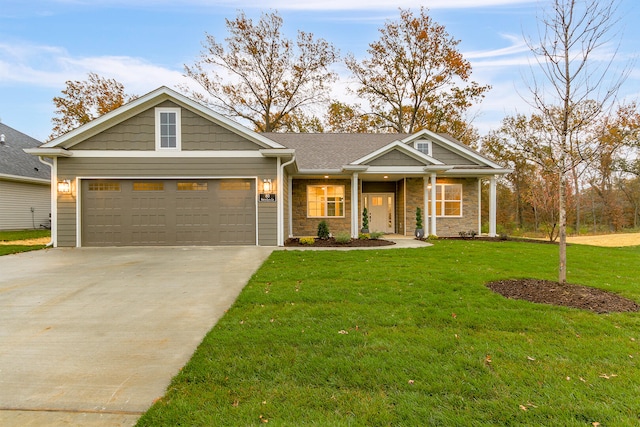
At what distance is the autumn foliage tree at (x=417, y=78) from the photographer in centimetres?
2273

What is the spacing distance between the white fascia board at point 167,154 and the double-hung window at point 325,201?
4127 millimetres

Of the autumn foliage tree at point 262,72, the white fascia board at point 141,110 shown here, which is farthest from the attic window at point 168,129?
the autumn foliage tree at point 262,72

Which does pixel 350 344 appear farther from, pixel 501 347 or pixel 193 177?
pixel 193 177

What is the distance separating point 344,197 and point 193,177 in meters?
6.26

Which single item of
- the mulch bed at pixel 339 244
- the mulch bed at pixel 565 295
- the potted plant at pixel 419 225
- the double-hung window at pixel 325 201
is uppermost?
the double-hung window at pixel 325 201

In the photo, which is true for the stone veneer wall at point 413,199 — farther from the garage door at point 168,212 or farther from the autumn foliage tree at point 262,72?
the autumn foliage tree at point 262,72

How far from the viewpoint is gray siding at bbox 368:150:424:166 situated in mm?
12406

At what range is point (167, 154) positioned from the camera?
1002cm

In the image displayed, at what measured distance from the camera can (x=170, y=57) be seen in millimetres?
19625

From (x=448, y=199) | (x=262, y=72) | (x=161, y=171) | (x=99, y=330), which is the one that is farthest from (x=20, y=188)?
(x=448, y=199)

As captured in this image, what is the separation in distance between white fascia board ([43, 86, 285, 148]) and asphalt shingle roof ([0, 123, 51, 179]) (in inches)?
316

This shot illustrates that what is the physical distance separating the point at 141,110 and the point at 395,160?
28.8 feet

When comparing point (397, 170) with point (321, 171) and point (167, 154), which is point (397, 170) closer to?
point (321, 171)

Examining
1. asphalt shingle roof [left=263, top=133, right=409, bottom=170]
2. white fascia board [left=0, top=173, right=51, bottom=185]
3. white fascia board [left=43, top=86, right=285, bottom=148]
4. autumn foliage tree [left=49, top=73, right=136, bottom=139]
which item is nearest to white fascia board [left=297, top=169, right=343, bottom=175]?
asphalt shingle roof [left=263, top=133, right=409, bottom=170]
